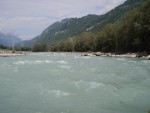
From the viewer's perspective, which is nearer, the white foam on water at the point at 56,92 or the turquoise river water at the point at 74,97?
the turquoise river water at the point at 74,97

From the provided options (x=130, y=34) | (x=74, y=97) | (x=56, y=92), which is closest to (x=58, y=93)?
(x=56, y=92)

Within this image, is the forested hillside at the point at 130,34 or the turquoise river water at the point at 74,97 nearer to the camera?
the turquoise river water at the point at 74,97

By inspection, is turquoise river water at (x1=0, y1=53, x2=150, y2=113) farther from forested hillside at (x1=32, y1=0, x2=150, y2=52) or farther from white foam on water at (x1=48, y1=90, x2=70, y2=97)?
forested hillside at (x1=32, y1=0, x2=150, y2=52)

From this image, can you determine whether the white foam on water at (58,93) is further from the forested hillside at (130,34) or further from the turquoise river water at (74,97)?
the forested hillside at (130,34)

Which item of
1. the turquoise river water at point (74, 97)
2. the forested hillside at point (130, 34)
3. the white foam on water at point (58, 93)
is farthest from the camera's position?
the forested hillside at point (130, 34)

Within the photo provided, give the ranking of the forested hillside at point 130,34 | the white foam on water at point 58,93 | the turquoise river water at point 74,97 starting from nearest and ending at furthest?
the turquoise river water at point 74,97 → the white foam on water at point 58,93 → the forested hillside at point 130,34

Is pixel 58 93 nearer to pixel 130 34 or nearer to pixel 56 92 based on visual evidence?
pixel 56 92

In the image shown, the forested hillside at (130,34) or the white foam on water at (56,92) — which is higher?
the forested hillside at (130,34)

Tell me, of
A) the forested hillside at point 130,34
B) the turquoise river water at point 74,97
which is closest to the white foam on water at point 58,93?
the turquoise river water at point 74,97

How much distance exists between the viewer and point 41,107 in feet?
60.2

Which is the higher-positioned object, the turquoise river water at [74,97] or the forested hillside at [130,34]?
the forested hillside at [130,34]

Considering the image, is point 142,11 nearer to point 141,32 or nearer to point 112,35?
point 141,32

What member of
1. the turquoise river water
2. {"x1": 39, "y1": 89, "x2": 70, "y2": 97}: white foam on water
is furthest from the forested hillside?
{"x1": 39, "y1": 89, "x2": 70, "y2": 97}: white foam on water

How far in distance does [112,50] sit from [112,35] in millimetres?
6343
